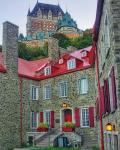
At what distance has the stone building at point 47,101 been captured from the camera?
2530 cm

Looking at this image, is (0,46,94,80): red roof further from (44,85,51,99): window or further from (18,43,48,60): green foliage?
(18,43,48,60): green foliage

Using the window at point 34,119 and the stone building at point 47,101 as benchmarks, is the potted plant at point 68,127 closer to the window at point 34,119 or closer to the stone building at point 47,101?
the stone building at point 47,101

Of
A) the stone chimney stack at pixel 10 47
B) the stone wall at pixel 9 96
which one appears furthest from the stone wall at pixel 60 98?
the stone chimney stack at pixel 10 47

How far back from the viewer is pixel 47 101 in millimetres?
29375

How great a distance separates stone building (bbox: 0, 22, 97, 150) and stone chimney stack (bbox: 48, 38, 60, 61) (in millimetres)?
1723

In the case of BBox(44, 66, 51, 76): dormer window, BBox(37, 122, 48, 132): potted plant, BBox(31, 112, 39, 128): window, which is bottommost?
BBox(37, 122, 48, 132): potted plant

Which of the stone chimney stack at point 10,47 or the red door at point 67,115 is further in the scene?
the red door at point 67,115

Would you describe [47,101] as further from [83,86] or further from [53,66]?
[83,86]

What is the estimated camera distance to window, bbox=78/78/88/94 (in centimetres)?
2648

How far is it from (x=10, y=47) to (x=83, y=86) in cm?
699

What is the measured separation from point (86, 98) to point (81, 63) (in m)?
3.29

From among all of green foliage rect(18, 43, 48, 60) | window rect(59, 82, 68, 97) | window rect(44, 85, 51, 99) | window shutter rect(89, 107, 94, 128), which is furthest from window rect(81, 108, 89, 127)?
green foliage rect(18, 43, 48, 60)

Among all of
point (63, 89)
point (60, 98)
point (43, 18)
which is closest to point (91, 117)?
point (60, 98)

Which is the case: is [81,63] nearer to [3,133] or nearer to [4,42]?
[4,42]
